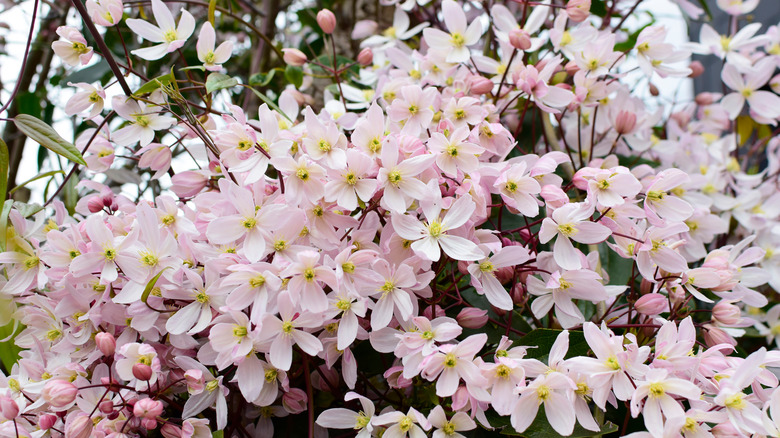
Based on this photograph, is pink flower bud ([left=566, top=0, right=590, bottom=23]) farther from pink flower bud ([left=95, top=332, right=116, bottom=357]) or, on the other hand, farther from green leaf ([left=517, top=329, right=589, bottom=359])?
pink flower bud ([left=95, top=332, right=116, bottom=357])

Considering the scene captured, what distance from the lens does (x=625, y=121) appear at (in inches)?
23.8

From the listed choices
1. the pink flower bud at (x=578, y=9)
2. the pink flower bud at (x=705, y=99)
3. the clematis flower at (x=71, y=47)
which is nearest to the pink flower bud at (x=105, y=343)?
the clematis flower at (x=71, y=47)

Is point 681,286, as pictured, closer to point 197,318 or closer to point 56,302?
point 197,318

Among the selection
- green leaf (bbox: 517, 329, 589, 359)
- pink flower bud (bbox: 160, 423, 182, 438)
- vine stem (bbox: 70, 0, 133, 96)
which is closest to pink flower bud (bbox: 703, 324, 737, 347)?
green leaf (bbox: 517, 329, 589, 359)

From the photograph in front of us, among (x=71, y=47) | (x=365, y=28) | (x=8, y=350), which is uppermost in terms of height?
(x=71, y=47)

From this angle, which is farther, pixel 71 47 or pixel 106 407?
pixel 71 47

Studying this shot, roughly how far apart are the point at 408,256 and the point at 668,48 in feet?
1.23

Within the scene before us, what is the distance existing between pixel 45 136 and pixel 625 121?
0.52m

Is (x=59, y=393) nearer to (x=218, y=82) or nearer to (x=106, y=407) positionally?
(x=106, y=407)

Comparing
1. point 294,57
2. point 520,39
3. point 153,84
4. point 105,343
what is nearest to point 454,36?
point 520,39

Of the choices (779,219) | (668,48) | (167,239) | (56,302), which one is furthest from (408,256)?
(779,219)

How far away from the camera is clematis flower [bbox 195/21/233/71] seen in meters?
0.49

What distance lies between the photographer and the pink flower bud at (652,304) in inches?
17.0

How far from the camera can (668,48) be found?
58cm
